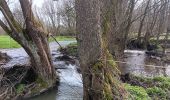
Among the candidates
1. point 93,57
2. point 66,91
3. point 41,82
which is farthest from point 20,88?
point 93,57

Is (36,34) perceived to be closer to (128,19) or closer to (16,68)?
(16,68)

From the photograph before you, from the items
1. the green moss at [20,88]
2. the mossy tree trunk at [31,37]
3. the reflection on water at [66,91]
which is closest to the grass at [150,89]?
the reflection on water at [66,91]

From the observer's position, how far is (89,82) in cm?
711

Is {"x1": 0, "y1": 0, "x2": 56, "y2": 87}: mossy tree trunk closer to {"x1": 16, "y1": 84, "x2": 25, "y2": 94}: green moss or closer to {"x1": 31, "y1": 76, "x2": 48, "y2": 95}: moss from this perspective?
{"x1": 31, "y1": 76, "x2": 48, "y2": 95}: moss

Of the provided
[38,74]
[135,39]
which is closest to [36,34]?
[38,74]

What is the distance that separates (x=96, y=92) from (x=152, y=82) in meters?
5.23

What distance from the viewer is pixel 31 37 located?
12.5 metres

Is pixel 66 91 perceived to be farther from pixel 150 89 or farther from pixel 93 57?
pixel 93 57

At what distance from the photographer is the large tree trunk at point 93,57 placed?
22.4 ft

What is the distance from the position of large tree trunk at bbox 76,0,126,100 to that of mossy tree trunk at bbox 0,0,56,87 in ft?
18.7

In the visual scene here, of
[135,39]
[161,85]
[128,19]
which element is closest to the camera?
[161,85]

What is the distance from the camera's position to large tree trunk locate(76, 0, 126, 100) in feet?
22.4

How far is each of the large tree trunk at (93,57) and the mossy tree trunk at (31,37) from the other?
571cm

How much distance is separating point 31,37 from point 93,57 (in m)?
6.14
